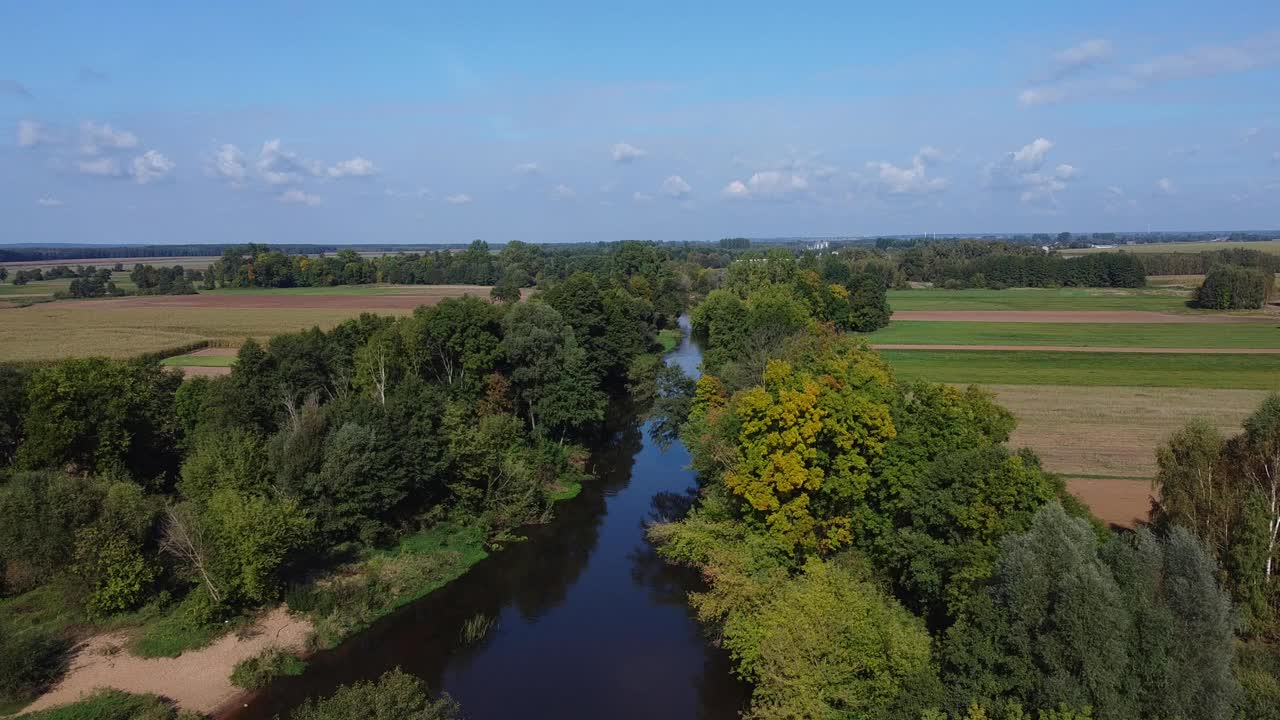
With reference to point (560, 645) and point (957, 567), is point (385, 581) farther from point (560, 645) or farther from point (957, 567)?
point (957, 567)

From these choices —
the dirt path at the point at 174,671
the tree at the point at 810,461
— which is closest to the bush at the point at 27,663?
the dirt path at the point at 174,671

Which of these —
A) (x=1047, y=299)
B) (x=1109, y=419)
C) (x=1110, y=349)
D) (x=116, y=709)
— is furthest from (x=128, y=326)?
(x=1047, y=299)

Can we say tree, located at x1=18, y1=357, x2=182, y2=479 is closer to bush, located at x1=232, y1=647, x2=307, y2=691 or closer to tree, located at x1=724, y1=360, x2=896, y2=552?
bush, located at x1=232, y1=647, x2=307, y2=691

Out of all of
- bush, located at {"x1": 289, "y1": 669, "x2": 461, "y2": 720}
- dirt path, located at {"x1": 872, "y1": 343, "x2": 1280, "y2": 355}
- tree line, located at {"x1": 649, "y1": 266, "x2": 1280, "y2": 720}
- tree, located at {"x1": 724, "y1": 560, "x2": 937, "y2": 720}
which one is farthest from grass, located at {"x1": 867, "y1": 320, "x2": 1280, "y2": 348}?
bush, located at {"x1": 289, "y1": 669, "x2": 461, "y2": 720}

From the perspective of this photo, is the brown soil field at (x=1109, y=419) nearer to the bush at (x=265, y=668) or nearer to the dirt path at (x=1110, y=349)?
the dirt path at (x=1110, y=349)

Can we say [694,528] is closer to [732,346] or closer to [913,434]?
[913,434]

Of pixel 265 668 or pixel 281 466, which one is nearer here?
pixel 265 668
